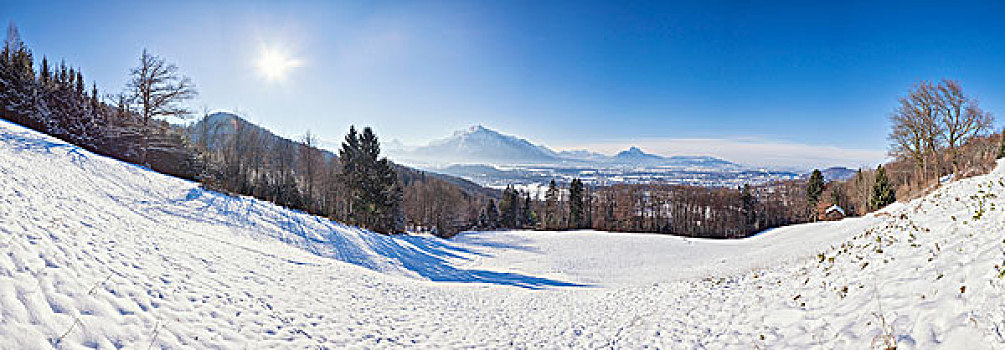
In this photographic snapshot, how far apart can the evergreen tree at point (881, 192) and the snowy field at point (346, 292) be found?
1229 inches

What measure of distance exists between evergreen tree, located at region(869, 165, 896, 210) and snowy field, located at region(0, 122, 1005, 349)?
3122cm

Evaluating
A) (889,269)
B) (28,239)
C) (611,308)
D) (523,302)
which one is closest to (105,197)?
(28,239)

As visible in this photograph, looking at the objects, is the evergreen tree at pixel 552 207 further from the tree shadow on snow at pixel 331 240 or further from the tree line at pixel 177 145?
the tree shadow on snow at pixel 331 240

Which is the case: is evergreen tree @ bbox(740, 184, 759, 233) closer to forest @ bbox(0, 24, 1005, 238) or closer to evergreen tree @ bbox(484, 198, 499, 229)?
forest @ bbox(0, 24, 1005, 238)

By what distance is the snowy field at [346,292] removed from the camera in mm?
4008

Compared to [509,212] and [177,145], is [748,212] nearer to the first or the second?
[509,212]

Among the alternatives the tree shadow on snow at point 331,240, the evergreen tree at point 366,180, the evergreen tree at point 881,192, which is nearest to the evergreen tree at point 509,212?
the evergreen tree at point 366,180

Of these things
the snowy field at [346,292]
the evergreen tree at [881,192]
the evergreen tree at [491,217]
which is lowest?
the evergreen tree at [491,217]

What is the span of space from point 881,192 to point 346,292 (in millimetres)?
45542

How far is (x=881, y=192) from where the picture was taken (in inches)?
1257

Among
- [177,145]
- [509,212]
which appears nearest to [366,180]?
[177,145]

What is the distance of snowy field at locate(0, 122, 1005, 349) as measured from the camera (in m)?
4.01

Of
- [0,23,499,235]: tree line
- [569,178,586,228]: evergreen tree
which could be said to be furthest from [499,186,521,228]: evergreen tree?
[0,23,499,235]: tree line

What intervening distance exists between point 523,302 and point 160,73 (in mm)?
27231
